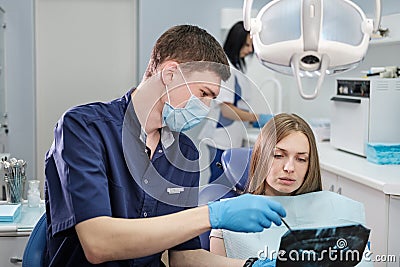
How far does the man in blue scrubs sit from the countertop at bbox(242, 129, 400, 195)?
0.82 meters

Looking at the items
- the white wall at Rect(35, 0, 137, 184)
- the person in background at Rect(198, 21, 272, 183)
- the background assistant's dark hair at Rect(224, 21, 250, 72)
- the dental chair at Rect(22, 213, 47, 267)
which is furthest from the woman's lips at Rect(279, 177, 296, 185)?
the white wall at Rect(35, 0, 137, 184)

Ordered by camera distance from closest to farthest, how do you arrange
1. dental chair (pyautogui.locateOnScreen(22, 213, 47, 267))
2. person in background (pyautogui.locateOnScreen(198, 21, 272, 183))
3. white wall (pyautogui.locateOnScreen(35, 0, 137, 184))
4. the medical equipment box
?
person in background (pyautogui.locateOnScreen(198, 21, 272, 183)), dental chair (pyautogui.locateOnScreen(22, 213, 47, 267)), the medical equipment box, white wall (pyautogui.locateOnScreen(35, 0, 137, 184))

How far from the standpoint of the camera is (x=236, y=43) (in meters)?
3.99

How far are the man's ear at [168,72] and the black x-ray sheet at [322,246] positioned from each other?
0.42 meters

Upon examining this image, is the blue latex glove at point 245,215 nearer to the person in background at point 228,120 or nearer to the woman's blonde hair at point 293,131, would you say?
the person in background at point 228,120

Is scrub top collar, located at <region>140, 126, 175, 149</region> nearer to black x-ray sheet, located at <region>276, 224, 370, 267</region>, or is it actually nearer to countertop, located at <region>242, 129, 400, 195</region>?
black x-ray sheet, located at <region>276, 224, 370, 267</region>

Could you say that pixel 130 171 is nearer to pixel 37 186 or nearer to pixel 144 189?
pixel 144 189

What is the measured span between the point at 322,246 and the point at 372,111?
68.5 inches

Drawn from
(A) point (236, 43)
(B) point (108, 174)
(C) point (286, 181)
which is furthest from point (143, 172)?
(A) point (236, 43)

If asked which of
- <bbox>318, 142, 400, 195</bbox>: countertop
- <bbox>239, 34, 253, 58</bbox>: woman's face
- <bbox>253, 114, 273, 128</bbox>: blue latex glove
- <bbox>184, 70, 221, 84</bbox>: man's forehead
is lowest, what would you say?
<bbox>318, 142, 400, 195</bbox>: countertop

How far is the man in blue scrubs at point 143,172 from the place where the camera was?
1181mm

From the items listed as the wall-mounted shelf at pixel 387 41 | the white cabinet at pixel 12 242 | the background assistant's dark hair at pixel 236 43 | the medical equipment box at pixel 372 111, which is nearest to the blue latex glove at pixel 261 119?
the white cabinet at pixel 12 242

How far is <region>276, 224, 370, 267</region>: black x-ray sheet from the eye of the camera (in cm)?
135

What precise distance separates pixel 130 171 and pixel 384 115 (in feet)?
6.38
